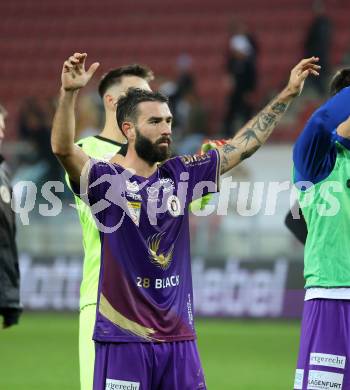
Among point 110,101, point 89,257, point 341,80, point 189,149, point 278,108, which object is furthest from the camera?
point 189,149

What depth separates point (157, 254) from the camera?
501cm

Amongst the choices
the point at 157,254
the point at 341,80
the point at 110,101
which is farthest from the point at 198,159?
the point at 110,101

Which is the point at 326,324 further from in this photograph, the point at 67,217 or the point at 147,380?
the point at 67,217

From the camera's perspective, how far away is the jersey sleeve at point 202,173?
524 cm

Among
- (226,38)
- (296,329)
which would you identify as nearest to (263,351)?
(296,329)

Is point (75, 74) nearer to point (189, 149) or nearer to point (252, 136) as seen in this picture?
point (252, 136)

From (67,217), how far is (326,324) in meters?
9.64

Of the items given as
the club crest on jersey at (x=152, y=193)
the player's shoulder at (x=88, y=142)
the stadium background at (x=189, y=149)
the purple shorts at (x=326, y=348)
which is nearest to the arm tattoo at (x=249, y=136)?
the club crest on jersey at (x=152, y=193)

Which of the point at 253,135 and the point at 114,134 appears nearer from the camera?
the point at 253,135

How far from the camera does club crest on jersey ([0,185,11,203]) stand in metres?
6.54

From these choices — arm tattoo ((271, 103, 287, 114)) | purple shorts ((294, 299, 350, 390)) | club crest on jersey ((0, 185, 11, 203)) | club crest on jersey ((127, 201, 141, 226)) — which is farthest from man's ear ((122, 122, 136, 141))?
club crest on jersey ((0, 185, 11, 203))

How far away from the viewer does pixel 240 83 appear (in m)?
18.4

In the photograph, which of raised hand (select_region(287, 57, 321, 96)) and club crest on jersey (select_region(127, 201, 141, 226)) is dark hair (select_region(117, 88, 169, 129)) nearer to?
club crest on jersey (select_region(127, 201, 141, 226))

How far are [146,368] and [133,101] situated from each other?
Result: 4.35 feet
